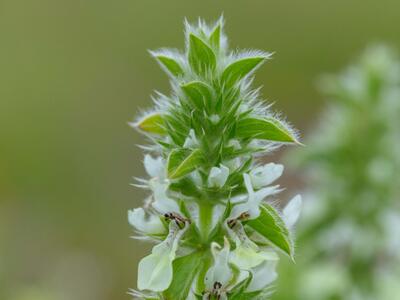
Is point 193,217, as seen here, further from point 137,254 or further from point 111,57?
point 111,57

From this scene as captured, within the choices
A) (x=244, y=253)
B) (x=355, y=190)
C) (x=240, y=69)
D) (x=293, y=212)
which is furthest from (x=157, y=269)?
(x=355, y=190)

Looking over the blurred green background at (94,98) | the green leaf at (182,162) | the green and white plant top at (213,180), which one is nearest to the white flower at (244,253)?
the green and white plant top at (213,180)

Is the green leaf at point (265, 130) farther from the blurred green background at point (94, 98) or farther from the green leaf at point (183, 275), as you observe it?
the blurred green background at point (94, 98)

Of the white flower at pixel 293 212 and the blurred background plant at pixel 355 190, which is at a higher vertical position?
the blurred background plant at pixel 355 190

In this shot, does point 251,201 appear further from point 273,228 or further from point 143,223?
point 143,223

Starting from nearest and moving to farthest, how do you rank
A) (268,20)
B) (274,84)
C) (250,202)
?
(250,202)
(274,84)
(268,20)

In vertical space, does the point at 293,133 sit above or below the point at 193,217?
above

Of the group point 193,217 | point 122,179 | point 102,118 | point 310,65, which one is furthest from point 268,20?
point 193,217
